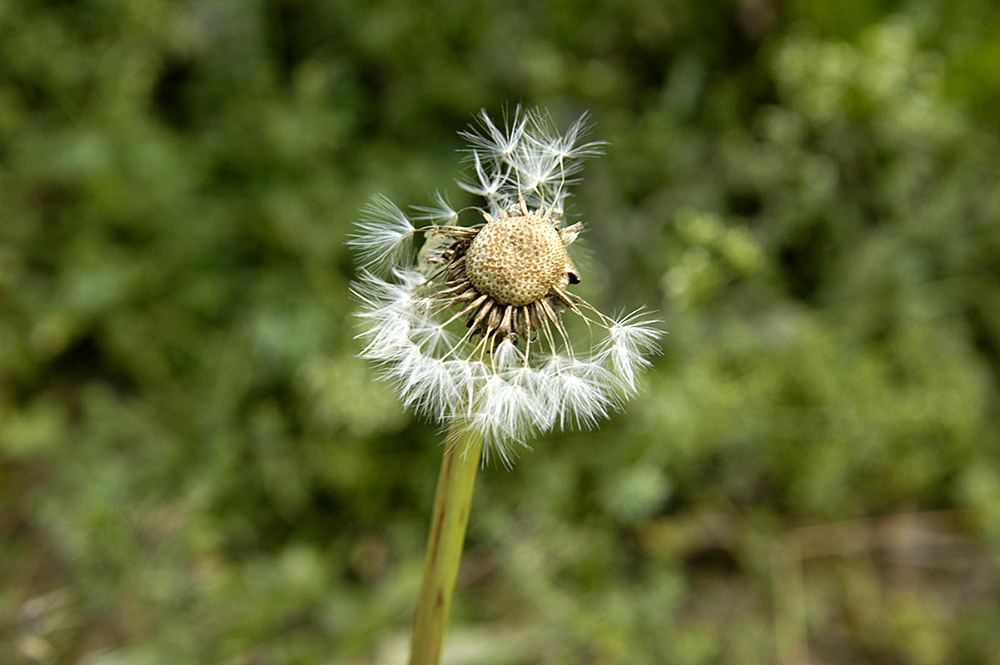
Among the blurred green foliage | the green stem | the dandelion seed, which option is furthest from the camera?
the blurred green foliage

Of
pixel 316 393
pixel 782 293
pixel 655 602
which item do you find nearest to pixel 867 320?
pixel 782 293

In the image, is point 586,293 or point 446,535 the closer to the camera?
point 446,535

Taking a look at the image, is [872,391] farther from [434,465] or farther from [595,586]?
[434,465]

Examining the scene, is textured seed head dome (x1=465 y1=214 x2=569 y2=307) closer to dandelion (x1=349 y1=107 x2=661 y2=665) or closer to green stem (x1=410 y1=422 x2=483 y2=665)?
dandelion (x1=349 y1=107 x2=661 y2=665)

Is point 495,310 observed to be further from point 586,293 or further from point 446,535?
point 586,293

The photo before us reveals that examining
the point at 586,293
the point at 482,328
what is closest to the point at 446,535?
the point at 482,328

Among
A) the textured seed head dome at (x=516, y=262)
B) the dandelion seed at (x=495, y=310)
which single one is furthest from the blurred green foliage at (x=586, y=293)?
the textured seed head dome at (x=516, y=262)

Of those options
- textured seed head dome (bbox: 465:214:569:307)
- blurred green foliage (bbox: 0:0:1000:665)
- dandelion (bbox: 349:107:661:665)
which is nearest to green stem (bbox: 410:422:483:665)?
dandelion (bbox: 349:107:661:665)
